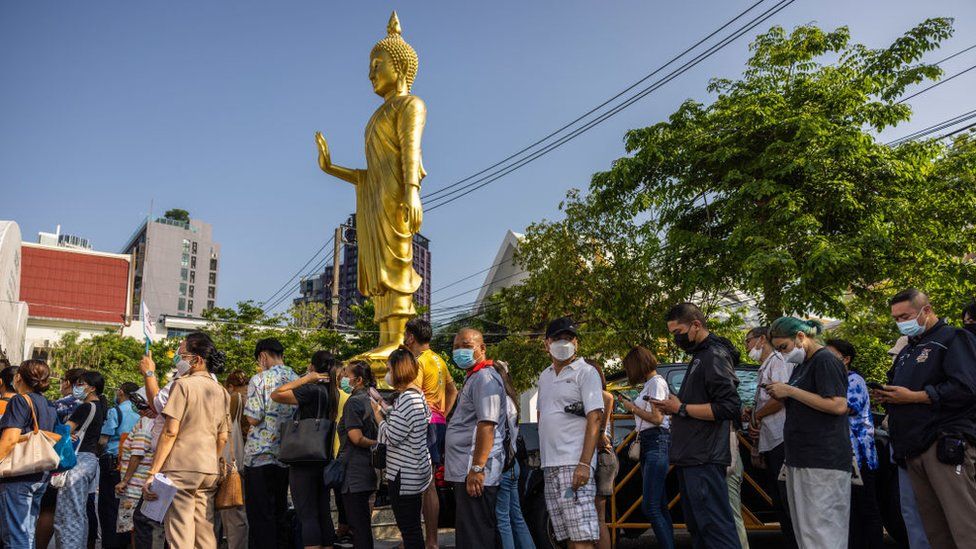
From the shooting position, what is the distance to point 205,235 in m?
98.1

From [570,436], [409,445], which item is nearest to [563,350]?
[570,436]

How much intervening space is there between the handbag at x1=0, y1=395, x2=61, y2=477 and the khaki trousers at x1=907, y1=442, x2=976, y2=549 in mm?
6078

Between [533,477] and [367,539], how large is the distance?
5.10ft

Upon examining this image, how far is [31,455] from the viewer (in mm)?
5660

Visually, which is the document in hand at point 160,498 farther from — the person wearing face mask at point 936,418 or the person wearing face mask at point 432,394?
the person wearing face mask at point 936,418

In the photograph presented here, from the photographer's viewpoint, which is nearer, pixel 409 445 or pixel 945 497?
pixel 945 497

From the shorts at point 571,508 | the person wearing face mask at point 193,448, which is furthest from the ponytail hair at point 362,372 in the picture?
the shorts at point 571,508

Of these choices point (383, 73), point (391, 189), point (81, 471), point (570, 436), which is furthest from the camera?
point (383, 73)

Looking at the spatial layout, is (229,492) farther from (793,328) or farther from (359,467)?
(793,328)

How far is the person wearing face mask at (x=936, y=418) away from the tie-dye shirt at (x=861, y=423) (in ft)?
2.31

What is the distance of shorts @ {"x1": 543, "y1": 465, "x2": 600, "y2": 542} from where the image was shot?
177 inches

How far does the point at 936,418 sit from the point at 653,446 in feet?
6.44

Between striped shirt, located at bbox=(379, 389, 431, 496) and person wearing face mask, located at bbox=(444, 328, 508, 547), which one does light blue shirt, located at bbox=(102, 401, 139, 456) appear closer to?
striped shirt, located at bbox=(379, 389, 431, 496)

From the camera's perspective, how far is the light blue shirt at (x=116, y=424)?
7445 mm
